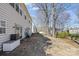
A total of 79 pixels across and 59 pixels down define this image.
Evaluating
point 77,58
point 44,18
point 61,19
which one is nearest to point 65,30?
point 61,19

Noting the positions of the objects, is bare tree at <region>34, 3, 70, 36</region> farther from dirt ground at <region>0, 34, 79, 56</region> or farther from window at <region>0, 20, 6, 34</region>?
window at <region>0, 20, 6, 34</region>

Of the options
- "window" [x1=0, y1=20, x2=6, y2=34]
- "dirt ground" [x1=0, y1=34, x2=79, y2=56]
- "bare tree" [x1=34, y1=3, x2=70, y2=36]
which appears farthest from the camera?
"bare tree" [x1=34, y1=3, x2=70, y2=36]

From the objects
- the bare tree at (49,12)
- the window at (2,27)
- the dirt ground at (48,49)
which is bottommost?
the dirt ground at (48,49)

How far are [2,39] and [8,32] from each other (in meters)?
0.72

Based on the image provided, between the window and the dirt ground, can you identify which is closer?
the dirt ground

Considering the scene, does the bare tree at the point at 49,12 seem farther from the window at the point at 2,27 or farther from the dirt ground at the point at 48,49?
the window at the point at 2,27

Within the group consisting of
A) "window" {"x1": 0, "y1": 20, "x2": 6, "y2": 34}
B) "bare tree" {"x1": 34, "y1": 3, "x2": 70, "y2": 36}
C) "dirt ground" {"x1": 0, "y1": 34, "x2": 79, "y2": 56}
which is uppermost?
"bare tree" {"x1": 34, "y1": 3, "x2": 70, "y2": 36}

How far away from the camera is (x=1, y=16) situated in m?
4.45

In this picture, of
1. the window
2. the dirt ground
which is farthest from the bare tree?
the window

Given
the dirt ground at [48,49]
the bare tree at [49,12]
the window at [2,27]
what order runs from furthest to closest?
the bare tree at [49,12]
the window at [2,27]
the dirt ground at [48,49]

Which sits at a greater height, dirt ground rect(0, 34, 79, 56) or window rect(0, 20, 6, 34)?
window rect(0, 20, 6, 34)

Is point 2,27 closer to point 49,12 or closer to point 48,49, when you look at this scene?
point 48,49

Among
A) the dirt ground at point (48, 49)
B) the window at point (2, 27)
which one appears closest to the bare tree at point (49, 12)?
the dirt ground at point (48, 49)

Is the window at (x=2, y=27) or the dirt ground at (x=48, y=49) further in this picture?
the window at (x=2, y=27)
